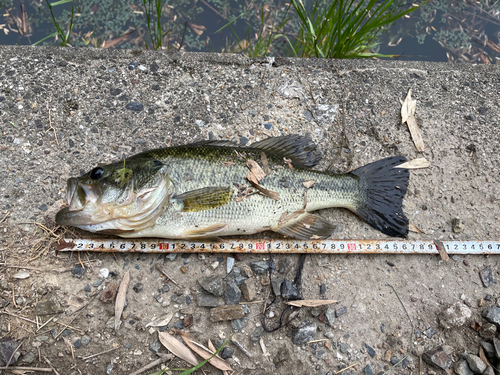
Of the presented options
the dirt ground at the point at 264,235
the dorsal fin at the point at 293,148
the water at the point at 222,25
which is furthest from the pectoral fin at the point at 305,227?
the water at the point at 222,25

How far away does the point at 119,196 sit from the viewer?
8.95 feet

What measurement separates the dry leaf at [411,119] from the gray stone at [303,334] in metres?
2.20

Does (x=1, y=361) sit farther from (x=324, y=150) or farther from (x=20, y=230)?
(x=324, y=150)

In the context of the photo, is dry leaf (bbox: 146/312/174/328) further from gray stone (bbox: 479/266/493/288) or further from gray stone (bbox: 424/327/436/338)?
gray stone (bbox: 479/266/493/288)

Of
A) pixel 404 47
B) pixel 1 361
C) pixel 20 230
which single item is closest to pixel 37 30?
pixel 20 230

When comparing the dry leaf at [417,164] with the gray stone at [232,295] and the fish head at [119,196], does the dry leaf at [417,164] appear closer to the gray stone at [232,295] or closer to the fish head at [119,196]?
the gray stone at [232,295]

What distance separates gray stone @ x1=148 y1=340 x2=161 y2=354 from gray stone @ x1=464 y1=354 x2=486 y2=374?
8.87 ft

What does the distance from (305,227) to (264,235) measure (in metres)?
0.42

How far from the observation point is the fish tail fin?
3.22m

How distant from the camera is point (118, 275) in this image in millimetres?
3090

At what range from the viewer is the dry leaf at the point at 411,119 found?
370 centimetres

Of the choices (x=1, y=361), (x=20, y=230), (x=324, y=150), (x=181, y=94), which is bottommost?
(x=1, y=361)

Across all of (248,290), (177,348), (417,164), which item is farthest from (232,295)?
(417,164)

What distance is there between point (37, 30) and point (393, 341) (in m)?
5.87
